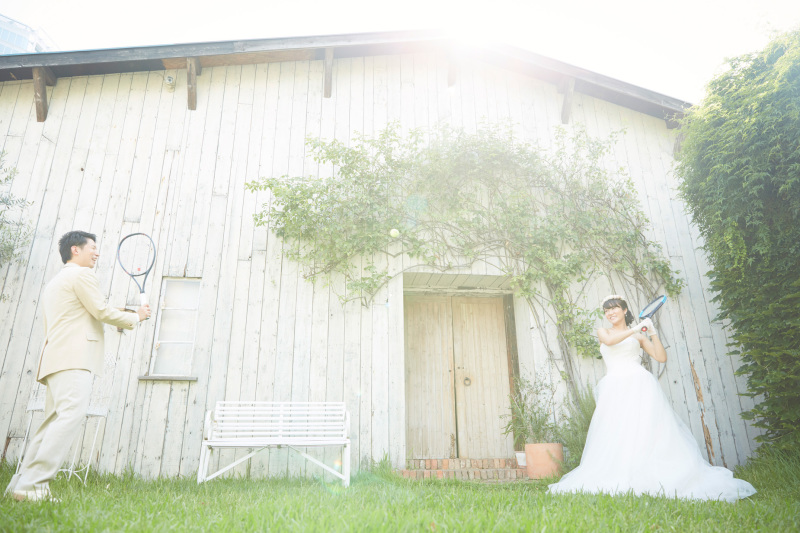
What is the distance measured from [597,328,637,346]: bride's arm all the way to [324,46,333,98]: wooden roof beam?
4.74m

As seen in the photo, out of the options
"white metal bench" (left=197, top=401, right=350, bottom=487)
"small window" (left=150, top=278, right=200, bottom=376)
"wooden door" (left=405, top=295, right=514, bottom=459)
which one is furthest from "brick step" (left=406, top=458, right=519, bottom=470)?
"small window" (left=150, top=278, right=200, bottom=376)

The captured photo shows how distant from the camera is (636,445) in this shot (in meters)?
4.19

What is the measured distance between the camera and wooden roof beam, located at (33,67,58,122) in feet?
20.8

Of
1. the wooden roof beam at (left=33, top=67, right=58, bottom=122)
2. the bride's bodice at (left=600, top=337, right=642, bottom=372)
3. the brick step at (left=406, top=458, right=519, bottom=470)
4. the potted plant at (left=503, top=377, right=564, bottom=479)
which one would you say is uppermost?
the wooden roof beam at (left=33, top=67, right=58, bottom=122)

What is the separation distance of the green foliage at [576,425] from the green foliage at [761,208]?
152 cm

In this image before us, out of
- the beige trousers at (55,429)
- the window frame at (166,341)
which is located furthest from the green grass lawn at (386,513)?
the window frame at (166,341)

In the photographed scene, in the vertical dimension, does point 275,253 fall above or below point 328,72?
below

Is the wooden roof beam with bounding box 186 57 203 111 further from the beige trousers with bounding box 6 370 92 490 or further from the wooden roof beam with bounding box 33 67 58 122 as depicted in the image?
the beige trousers with bounding box 6 370 92 490

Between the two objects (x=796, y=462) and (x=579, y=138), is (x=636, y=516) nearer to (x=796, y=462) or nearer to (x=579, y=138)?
(x=796, y=462)

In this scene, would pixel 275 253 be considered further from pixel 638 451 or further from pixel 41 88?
pixel 638 451

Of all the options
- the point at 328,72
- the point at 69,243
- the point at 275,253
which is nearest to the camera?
the point at 69,243

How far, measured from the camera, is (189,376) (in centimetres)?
553

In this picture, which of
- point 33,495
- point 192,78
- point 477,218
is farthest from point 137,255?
point 477,218

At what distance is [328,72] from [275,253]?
2.68m
